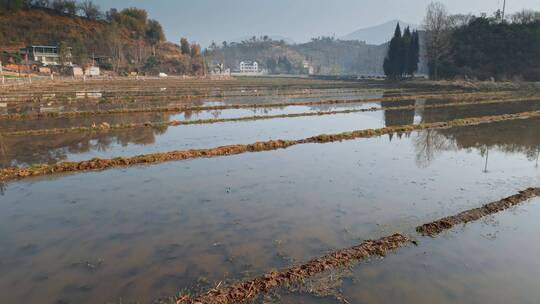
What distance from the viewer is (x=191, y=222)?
7574 mm

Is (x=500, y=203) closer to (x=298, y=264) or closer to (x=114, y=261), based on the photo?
(x=298, y=264)

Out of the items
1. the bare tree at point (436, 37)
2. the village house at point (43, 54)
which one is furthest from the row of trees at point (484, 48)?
the village house at point (43, 54)

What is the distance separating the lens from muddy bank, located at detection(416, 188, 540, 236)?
23.9ft

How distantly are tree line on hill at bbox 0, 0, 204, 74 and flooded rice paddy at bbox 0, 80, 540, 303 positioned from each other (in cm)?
7564

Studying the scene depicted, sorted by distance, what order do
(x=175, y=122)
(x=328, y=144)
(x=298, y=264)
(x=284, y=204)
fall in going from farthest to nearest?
(x=175, y=122)
(x=328, y=144)
(x=284, y=204)
(x=298, y=264)

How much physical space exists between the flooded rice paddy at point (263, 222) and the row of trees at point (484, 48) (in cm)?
4847

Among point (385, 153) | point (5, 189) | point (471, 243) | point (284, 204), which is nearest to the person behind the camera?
point (471, 243)

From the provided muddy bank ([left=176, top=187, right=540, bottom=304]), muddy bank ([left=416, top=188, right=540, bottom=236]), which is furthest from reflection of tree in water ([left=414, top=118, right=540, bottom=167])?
muddy bank ([left=176, top=187, right=540, bottom=304])

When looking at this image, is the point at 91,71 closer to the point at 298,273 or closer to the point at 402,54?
the point at 402,54

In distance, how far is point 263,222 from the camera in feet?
25.0

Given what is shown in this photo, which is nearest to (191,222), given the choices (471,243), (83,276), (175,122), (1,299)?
(83,276)

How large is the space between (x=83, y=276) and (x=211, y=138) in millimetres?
10936

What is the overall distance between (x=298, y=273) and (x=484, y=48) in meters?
63.2

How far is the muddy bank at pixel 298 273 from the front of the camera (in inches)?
198
